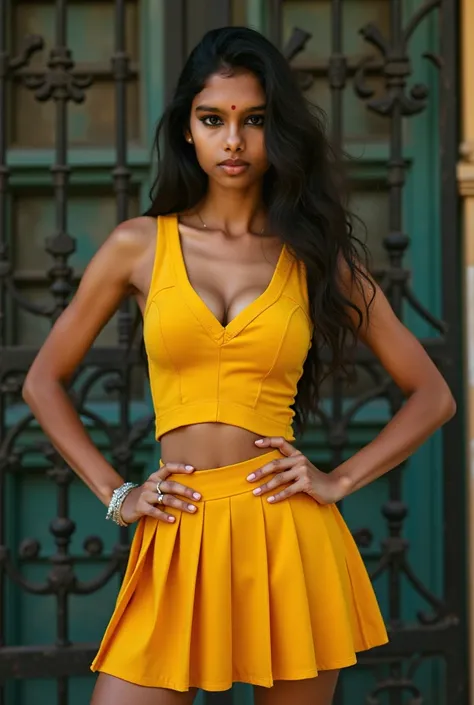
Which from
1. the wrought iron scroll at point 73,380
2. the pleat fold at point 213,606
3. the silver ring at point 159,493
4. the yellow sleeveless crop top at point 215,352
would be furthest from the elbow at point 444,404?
the wrought iron scroll at point 73,380

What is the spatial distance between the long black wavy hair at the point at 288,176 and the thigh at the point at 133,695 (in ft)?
2.87

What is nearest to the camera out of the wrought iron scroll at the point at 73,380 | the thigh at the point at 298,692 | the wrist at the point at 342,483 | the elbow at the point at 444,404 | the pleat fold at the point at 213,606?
the pleat fold at the point at 213,606

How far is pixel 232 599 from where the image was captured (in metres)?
2.16

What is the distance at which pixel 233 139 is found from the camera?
2254 millimetres

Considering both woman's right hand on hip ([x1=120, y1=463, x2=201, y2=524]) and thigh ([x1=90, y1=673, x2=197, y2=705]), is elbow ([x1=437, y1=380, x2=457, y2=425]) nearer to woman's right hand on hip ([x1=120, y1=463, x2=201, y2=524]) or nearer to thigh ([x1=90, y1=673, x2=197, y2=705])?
woman's right hand on hip ([x1=120, y1=463, x2=201, y2=524])

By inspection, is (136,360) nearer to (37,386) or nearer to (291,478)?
(37,386)

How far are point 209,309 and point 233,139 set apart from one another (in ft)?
1.27

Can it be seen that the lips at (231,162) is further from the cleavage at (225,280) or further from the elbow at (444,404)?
the elbow at (444,404)

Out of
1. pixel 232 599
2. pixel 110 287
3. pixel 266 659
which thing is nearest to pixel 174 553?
pixel 232 599

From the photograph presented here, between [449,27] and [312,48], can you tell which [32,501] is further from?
[449,27]

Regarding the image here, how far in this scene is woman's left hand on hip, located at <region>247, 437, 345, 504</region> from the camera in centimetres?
220

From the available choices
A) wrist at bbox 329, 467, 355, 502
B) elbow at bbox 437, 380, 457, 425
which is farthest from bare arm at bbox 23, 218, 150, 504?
elbow at bbox 437, 380, 457, 425

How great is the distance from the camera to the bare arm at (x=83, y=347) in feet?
7.67

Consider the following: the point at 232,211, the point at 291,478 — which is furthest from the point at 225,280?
the point at 291,478
